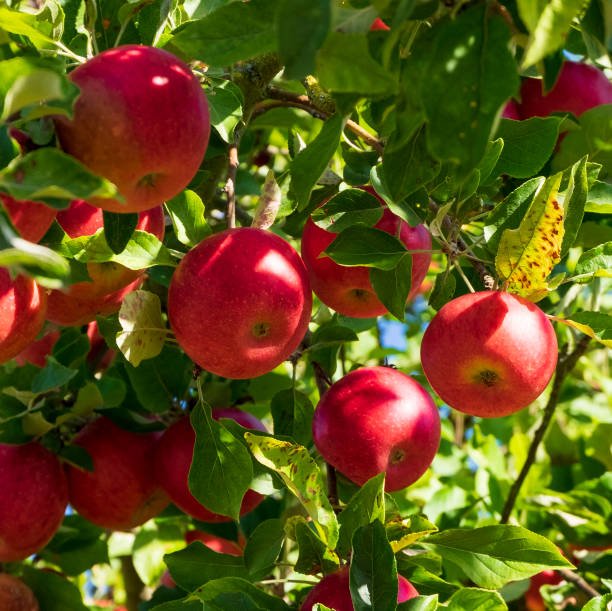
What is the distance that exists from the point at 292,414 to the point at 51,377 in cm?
44

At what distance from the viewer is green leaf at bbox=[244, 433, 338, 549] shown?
1.35m

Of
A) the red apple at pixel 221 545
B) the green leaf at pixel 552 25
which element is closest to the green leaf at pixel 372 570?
the green leaf at pixel 552 25

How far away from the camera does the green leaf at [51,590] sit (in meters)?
1.86

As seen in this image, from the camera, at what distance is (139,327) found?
4.88 ft

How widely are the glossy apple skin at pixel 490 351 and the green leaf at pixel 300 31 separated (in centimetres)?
62

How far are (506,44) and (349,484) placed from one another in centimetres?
98

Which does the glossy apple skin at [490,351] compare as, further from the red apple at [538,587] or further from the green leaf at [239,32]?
the red apple at [538,587]

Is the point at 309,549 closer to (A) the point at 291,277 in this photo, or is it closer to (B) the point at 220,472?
(B) the point at 220,472

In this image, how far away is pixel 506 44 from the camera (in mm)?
967

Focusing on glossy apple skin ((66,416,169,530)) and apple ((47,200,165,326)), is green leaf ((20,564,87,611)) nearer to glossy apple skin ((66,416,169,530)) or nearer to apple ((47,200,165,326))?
glossy apple skin ((66,416,169,530))

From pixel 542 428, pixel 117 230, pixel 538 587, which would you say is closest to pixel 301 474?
pixel 117 230

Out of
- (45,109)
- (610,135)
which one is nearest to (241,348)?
(45,109)

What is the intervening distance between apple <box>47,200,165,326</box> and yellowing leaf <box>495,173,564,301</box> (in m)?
0.52

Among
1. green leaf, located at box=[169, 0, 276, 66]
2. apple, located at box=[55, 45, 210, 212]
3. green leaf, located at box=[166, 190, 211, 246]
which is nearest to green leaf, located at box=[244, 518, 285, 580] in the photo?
green leaf, located at box=[166, 190, 211, 246]
